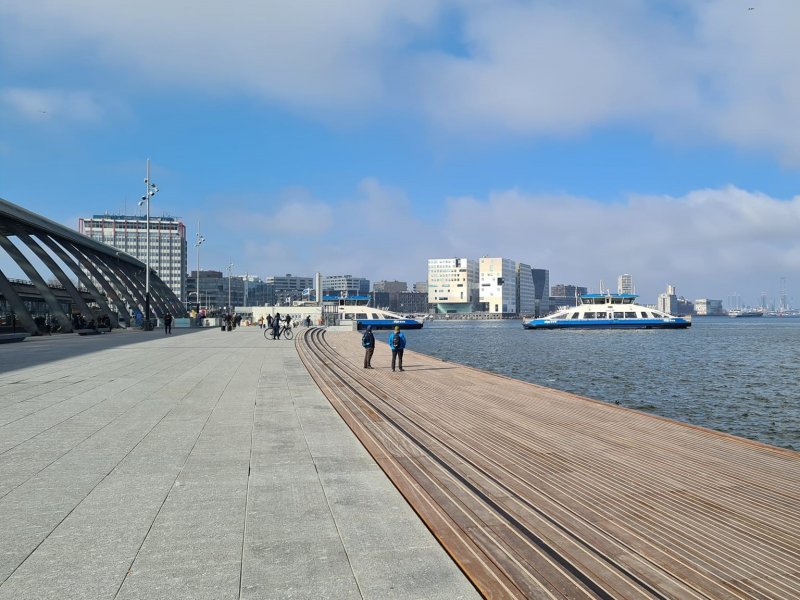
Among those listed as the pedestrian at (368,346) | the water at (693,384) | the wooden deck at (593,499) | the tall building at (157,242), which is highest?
the tall building at (157,242)

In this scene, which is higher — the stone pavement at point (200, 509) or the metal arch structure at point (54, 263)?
the metal arch structure at point (54, 263)

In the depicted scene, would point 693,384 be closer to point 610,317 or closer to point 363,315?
point 610,317

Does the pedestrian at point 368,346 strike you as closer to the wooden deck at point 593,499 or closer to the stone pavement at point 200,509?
the wooden deck at point 593,499

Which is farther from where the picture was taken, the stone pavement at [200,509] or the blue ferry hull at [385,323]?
the blue ferry hull at [385,323]

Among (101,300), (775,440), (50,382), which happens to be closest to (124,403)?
(50,382)

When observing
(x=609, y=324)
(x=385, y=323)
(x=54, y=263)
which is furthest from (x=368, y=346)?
(x=609, y=324)

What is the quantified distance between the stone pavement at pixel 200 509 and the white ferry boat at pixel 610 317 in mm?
85749

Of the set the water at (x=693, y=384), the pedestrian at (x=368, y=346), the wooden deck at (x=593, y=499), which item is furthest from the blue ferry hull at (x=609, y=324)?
the wooden deck at (x=593, y=499)

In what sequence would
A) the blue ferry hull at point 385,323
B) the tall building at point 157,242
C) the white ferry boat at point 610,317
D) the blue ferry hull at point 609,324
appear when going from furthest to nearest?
the tall building at point 157,242 < the blue ferry hull at point 385,323 < the white ferry boat at point 610,317 < the blue ferry hull at point 609,324

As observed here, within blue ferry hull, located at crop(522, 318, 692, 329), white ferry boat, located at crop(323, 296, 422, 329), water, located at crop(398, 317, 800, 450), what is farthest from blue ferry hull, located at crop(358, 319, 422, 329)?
water, located at crop(398, 317, 800, 450)

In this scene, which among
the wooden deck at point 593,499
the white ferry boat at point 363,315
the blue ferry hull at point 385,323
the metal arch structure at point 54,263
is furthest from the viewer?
the white ferry boat at point 363,315

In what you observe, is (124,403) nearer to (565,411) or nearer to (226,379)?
(226,379)

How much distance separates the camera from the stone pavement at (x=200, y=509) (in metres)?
4.10

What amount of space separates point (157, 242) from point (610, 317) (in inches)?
5425
